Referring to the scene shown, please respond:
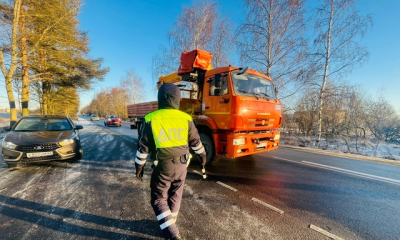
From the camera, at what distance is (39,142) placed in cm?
409

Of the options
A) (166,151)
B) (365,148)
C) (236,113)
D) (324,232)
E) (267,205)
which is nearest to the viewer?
(166,151)

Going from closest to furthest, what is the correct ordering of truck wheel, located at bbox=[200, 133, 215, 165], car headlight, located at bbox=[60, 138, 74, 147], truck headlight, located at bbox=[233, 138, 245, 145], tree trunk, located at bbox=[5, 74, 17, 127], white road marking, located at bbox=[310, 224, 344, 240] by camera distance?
white road marking, located at bbox=[310, 224, 344, 240] < truck headlight, located at bbox=[233, 138, 245, 145] < car headlight, located at bbox=[60, 138, 74, 147] < truck wheel, located at bbox=[200, 133, 215, 165] < tree trunk, located at bbox=[5, 74, 17, 127]

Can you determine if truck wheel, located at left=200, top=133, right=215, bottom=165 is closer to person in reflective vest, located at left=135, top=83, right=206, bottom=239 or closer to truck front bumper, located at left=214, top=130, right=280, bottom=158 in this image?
truck front bumper, located at left=214, top=130, right=280, bottom=158

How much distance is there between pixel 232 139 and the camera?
155 inches

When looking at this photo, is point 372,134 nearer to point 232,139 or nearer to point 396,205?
point 396,205

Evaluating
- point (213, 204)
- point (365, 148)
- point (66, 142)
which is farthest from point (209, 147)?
point (365, 148)

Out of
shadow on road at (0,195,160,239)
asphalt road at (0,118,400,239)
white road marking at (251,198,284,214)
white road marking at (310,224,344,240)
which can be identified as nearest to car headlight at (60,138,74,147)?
asphalt road at (0,118,400,239)

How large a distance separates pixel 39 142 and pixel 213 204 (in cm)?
455

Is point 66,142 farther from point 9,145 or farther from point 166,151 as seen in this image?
point 166,151

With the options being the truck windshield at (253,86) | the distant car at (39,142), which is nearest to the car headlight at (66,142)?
the distant car at (39,142)

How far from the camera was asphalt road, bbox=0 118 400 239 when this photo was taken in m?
2.10

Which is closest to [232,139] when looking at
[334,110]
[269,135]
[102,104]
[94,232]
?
[269,135]

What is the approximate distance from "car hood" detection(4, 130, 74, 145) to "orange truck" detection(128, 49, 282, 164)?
385 centimetres

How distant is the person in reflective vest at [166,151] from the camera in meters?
1.88
